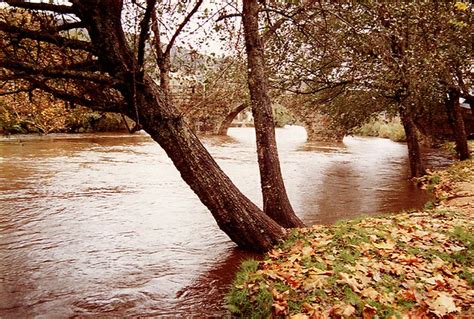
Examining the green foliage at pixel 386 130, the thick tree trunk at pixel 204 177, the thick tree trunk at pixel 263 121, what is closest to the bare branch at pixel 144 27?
the thick tree trunk at pixel 204 177

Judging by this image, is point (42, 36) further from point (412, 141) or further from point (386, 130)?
point (386, 130)

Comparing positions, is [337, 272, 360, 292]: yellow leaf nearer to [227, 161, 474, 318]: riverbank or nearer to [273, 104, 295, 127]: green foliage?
[227, 161, 474, 318]: riverbank

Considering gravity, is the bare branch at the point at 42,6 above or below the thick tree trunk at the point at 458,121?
above

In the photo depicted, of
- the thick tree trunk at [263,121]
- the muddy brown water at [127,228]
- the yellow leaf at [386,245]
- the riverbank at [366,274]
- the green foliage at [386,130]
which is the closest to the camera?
the riverbank at [366,274]

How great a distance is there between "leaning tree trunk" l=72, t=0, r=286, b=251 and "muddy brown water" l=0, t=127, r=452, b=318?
720mm

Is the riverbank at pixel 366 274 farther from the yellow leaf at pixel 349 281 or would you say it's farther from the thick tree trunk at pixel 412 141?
the thick tree trunk at pixel 412 141

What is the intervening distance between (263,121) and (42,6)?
3971mm

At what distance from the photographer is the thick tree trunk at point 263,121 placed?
23.5ft

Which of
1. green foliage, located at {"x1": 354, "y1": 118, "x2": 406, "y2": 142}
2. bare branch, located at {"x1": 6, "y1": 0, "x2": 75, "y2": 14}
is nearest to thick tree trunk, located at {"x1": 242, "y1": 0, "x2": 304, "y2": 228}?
bare branch, located at {"x1": 6, "y1": 0, "x2": 75, "y2": 14}

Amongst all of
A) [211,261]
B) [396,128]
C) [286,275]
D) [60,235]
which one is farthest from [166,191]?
[396,128]

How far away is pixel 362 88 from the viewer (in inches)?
507

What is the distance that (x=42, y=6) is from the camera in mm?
4633

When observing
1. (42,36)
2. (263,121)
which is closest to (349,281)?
(263,121)

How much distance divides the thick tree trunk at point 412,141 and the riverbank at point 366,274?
7.10 metres
